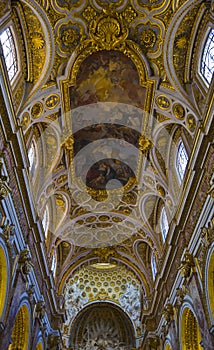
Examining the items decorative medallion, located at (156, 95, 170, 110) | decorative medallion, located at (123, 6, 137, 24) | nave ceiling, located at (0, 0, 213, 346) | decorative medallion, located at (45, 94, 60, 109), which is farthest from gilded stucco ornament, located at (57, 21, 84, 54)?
decorative medallion, located at (156, 95, 170, 110)

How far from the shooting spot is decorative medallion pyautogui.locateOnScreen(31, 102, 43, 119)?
14891 mm

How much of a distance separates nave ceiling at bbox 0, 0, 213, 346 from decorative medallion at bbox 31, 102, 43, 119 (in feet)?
0.16

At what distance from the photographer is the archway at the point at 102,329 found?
988 inches

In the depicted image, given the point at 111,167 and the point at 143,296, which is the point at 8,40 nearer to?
the point at 111,167

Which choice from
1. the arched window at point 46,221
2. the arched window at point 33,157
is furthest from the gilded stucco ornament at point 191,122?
the arched window at point 46,221

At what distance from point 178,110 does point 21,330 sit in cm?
1069

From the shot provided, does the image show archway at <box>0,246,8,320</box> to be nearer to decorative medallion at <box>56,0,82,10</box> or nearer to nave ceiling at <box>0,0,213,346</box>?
nave ceiling at <box>0,0,213,346</box>

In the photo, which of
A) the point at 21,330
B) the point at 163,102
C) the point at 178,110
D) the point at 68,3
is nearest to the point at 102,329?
the point at 21,330

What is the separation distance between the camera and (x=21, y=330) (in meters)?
14.6

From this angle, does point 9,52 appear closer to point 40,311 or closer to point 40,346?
point 40,311

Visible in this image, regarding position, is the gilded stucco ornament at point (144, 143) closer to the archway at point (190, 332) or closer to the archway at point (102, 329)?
the archway at point (190, 332)

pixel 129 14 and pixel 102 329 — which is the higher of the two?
pixel 129 14

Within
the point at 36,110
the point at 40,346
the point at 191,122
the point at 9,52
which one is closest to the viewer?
the point at 9,52

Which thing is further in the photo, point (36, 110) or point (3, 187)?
point (36, 110)
